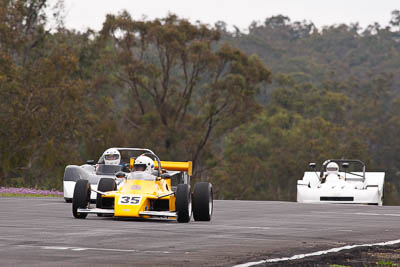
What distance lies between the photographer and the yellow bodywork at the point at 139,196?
16500 millimetres

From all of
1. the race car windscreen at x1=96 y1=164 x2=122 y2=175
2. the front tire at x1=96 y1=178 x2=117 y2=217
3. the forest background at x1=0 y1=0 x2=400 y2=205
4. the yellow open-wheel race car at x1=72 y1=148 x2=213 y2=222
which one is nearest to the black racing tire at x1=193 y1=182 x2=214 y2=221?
the yellow open-wheel race car at x1=72 y1=148 x2=213 y2=222

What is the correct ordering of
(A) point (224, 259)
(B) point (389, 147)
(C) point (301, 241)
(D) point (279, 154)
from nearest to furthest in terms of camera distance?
1. (A) point (224, 259)
2. (C) point (301, 241)
3. (D) point (279, 154)
4. (B) point (389, 147)

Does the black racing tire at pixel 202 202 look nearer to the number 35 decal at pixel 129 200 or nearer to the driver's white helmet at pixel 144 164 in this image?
the driver's white helmet at pixel 144 164

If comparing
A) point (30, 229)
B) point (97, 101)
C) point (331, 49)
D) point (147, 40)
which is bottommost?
point (30, 229)

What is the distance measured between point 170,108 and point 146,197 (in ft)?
155

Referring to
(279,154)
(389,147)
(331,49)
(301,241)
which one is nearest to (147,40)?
(279,154)

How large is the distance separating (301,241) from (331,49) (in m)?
128

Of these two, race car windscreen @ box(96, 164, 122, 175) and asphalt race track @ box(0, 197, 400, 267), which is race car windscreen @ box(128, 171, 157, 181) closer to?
asphalt race track @ box(0, 197, 400, 267)

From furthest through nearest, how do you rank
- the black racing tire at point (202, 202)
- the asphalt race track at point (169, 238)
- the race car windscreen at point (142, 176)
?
the race car windscreen at point (142, 176), the black racing tire at point (202, 202), the asphalt race track at point (169, 238)

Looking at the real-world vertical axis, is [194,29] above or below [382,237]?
above

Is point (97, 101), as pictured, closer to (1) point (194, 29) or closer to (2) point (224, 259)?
(1) point (194, 29)

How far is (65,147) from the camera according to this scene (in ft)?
165

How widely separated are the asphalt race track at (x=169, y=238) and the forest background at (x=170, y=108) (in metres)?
27.1

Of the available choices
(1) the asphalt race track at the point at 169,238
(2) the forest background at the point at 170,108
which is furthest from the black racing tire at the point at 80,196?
(2) the forest background at the point at 170,108
